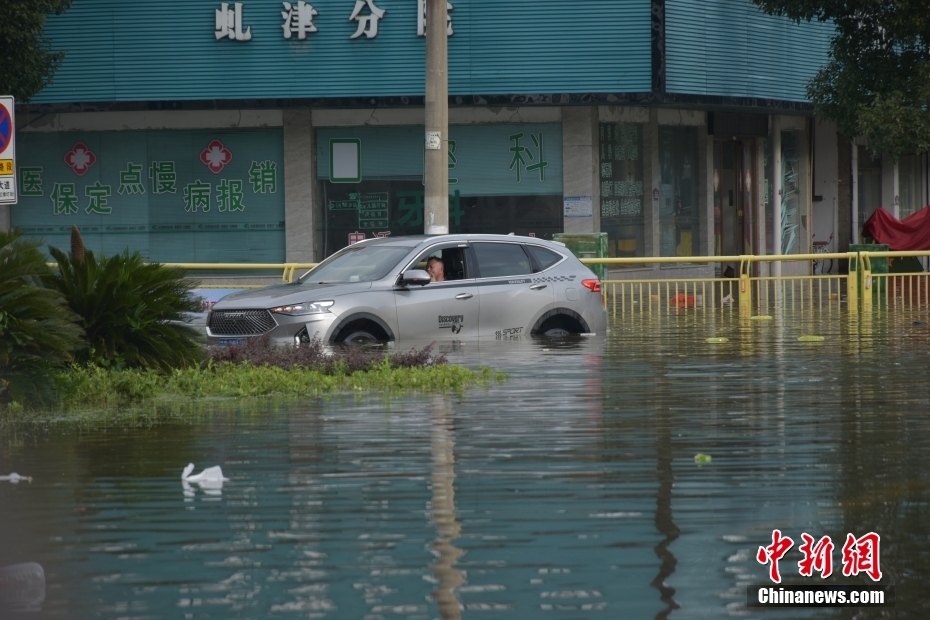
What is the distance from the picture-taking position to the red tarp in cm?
3238

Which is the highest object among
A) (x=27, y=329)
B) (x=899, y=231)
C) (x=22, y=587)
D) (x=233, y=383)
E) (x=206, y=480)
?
(x=899, y=231)

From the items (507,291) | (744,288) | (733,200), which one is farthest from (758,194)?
(507,291)

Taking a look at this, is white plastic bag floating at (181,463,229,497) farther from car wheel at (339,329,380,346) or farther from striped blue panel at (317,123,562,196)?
striped blue panel at (317,123,562,196)

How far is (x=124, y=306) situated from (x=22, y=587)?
6710 millimetres

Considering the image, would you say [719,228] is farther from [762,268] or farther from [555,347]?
[555,347]

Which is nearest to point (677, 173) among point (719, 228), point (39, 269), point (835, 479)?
point (719, 228)

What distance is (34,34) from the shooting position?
83.5ft

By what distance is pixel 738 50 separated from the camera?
28797 mm

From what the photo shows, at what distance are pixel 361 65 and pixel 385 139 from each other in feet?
5.79

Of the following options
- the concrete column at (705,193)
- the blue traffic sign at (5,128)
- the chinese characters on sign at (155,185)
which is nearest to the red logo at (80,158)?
the chinese characters on sign at (155,185)

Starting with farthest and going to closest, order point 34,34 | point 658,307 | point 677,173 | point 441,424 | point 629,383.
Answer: point 677,173 < point 34,34 < point 658,307 < point 629,383 < point 441,424

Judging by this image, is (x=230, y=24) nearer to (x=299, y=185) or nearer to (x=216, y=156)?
(x=216, y=156)

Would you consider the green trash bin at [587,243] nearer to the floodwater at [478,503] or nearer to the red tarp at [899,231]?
the red tarp at [899,231]

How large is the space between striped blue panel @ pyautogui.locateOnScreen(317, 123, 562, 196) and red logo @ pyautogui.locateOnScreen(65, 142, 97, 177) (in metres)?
5.70
